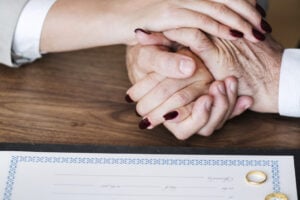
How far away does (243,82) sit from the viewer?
66 cm

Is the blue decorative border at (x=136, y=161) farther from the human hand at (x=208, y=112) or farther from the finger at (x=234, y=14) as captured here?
the finger at (x=234, y=14)

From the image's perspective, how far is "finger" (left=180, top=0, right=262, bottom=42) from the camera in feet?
2.13

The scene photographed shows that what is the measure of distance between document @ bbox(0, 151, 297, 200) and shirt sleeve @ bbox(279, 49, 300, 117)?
0.35 ft

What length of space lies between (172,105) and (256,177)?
155mm

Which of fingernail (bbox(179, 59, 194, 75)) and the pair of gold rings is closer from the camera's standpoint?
the pair of gold rings

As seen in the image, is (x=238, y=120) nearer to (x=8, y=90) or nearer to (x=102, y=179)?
(x=102, y=179)

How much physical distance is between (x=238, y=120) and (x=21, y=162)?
0.30 m

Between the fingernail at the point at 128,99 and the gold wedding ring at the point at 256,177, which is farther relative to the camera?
the fingernail at the point at 128,99

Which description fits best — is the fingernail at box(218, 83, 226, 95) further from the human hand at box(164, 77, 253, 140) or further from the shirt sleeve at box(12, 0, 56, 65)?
the shirt sleeve at box(12, 0, 56, 65)

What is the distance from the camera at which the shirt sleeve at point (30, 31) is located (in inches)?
27.9

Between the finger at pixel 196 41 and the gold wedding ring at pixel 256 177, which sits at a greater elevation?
the finger at pixel 196 41

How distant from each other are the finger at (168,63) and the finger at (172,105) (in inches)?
1.0

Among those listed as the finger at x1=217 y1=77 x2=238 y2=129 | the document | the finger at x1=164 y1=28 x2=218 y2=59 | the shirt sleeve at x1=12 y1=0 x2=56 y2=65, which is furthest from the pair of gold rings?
Result: the shirt sleeve at x1=12 y1=0 x2=56 y2=65

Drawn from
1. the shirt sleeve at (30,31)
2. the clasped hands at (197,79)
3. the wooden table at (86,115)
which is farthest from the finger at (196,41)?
the shirt sleeve at (30,31)
